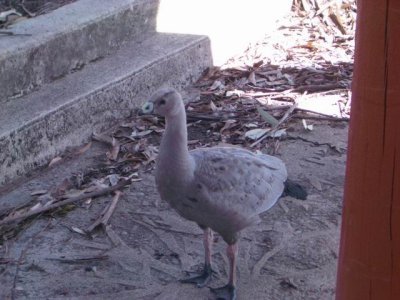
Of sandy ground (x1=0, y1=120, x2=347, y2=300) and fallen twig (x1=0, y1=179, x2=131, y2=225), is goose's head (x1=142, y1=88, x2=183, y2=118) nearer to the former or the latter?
sandy ground (x1=0, y1=120, x2=347, y2=300)

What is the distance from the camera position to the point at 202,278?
4.31m

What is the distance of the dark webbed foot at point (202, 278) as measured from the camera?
14.1 ft

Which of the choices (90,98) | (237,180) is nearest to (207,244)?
(237,180)

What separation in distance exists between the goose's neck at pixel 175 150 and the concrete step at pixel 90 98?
169 centimetres

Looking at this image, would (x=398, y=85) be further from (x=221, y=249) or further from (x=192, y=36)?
(x=192, y=36)

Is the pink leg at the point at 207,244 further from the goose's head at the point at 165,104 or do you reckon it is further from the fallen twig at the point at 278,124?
the fallen twig at the point at 278,124

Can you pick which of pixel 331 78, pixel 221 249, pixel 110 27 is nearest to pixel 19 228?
pixel 221 249

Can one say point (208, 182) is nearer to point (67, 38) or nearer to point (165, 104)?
point (165, 104)

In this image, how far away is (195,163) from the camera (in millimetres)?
3982

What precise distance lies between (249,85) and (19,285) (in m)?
3.34

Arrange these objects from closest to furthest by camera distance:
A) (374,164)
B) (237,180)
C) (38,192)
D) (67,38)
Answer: (374,164)
(237,180)
(38,192)
(67,38)

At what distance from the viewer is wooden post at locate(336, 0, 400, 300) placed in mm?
2258

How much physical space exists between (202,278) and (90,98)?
6.85 feet

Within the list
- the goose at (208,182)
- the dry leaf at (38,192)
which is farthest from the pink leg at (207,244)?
the dry leaf at (38,192)
